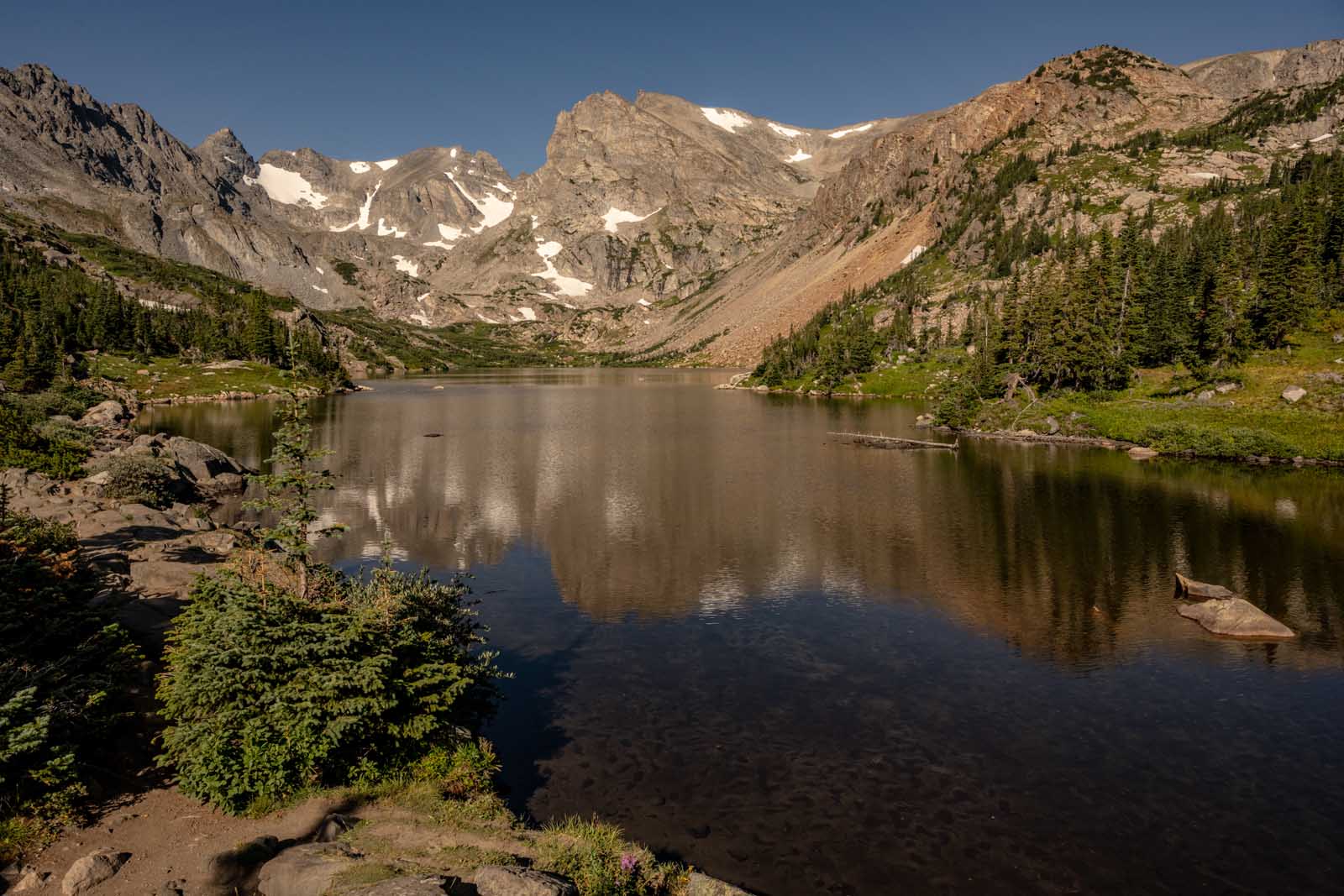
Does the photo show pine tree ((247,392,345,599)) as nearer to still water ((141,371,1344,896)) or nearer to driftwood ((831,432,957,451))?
still water ((141,371,1344,896))

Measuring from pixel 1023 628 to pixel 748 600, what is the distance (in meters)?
Result: 11.3

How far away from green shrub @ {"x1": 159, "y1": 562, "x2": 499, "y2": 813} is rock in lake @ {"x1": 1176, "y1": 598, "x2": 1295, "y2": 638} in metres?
29.2

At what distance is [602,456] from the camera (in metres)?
69.2

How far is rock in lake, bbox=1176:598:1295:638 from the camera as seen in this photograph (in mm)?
27122

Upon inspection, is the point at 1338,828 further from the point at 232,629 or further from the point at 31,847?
the point at 31,847

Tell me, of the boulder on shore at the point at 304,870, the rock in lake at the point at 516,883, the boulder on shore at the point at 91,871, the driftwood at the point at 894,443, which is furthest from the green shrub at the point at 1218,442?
the boulder on shore at the point at 91,871

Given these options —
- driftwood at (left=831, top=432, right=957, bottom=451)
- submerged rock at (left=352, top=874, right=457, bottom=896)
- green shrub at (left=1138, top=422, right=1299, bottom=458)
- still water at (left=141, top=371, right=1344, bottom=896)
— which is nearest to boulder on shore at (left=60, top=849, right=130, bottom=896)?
submerged rock at (left=352, top=874, right=457, bottom=896)

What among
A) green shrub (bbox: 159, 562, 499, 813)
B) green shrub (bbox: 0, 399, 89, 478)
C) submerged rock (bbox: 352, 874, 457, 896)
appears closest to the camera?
submerged rock (bbox: 352, 874, 457, 896)

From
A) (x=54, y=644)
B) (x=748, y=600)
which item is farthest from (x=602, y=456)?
(x=54, y=644)

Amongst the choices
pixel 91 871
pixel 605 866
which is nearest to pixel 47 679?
pixel 91 871

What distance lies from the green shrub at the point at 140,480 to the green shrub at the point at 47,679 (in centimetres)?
1949

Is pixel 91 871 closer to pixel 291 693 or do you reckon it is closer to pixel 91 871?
pixel 91 871

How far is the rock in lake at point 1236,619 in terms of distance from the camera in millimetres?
27122

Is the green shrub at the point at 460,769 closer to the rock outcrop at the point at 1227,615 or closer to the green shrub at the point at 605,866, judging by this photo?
the green shrub at the point at 605,866
